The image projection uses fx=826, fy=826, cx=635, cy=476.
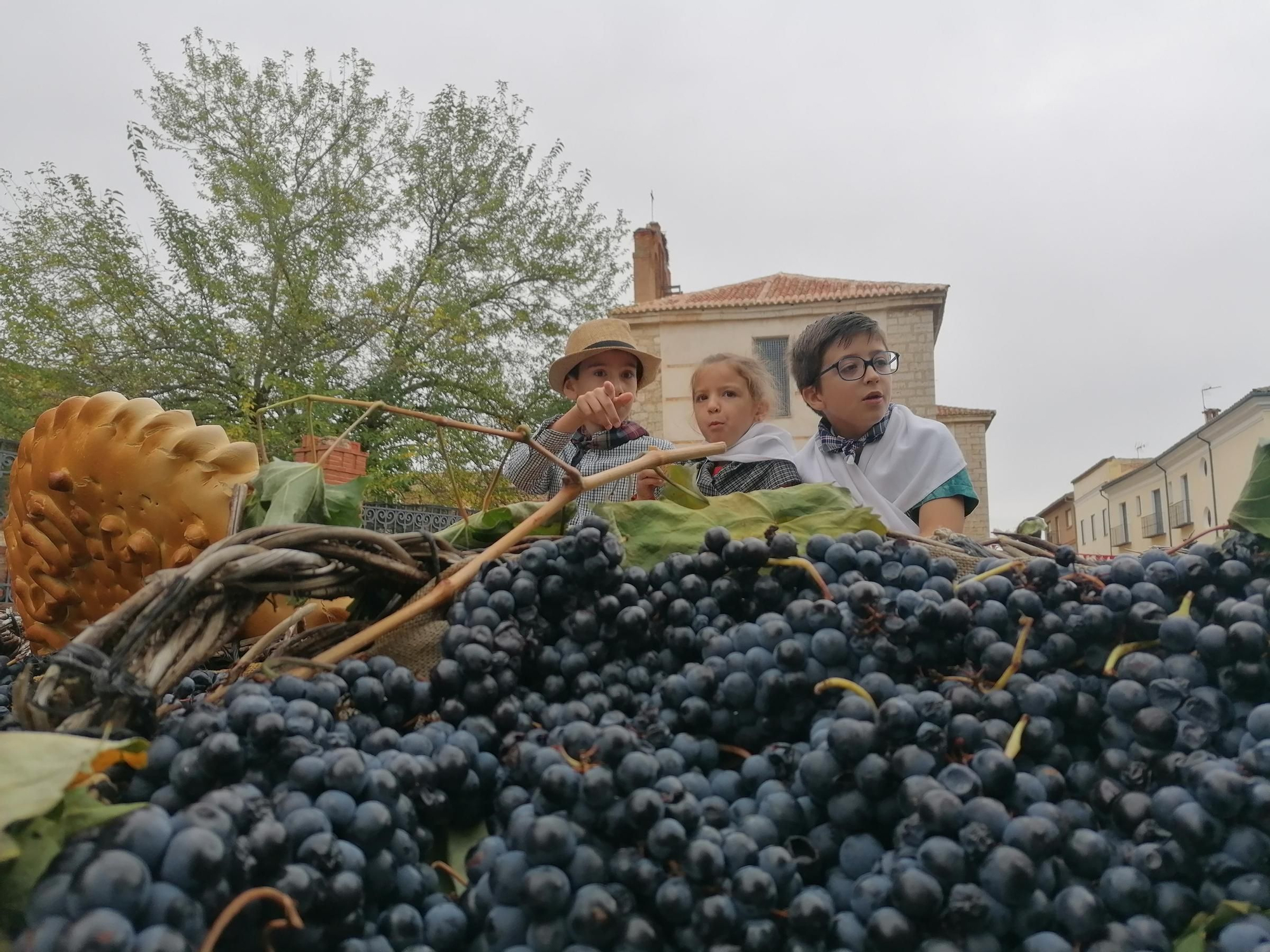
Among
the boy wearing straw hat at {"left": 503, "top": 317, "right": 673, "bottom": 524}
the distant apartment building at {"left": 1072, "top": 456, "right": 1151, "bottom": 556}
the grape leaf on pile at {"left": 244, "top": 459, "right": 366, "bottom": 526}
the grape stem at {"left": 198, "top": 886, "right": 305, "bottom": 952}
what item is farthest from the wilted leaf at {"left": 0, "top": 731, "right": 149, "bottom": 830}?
the distant apartment building at {"left": 1072, "top": 456, "right": 1151, "bottom": 556}

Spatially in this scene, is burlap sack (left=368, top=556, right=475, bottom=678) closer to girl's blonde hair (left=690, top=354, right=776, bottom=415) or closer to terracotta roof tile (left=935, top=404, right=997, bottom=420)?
girl's blonde hair (left=690, top=354, right=776, bottom=415)

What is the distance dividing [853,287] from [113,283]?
10.6m

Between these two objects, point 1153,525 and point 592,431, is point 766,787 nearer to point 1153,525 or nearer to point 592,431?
point 592,431

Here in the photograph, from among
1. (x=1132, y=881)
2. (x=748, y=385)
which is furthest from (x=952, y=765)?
(x=748, y=385)

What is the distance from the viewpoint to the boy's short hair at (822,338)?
2.07m

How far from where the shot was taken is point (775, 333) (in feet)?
43.0

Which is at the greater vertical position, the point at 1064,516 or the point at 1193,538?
the point at 1064,516

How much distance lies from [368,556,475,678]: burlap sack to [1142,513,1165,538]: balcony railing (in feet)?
102

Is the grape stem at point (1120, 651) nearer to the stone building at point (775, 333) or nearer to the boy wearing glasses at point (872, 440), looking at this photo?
the boy wearing glasses at point (872, 440)

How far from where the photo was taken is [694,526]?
985 mm

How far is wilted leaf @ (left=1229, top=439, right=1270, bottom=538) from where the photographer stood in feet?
2.48

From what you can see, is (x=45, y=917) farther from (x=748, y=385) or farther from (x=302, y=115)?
(x=302, y=115)

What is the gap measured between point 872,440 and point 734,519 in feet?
3.70

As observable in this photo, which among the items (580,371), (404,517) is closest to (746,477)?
(580,371)
